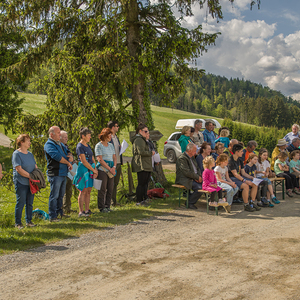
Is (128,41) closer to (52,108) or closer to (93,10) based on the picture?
(93,10)

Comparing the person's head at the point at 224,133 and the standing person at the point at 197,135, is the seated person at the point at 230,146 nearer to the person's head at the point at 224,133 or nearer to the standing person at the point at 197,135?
the person's head at the point at 224,133

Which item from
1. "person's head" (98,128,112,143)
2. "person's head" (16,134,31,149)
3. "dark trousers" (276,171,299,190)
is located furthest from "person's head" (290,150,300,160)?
"person's head" (16,134,31,149)

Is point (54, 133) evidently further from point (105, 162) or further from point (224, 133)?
point (224, 133)

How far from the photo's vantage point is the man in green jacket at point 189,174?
8305 millimetres

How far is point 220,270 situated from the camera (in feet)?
13.8

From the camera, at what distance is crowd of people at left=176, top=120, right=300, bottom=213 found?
8039mm

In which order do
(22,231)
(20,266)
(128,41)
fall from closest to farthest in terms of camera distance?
1. (20,266)
2. (22,231)
3. (128,41)

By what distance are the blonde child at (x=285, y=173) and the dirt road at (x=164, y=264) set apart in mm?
3647

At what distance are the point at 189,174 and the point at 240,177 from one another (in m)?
1.40

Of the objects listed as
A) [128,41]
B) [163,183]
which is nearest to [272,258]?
[163,183]

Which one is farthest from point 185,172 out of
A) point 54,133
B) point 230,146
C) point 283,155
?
point 283,155

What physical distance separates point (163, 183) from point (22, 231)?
20.9 ft

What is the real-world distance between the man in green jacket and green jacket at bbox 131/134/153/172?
32.6 inches

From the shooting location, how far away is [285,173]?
10.1 meters
